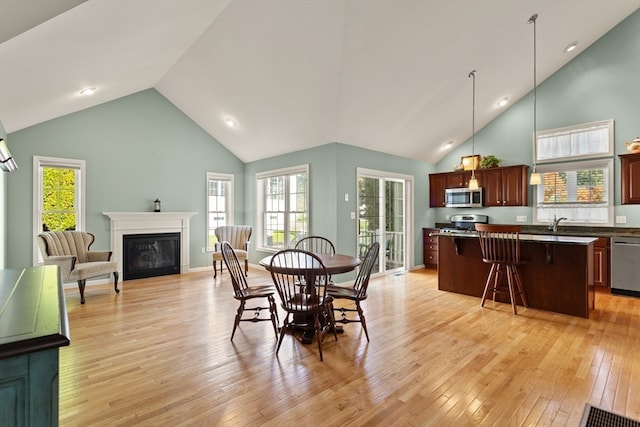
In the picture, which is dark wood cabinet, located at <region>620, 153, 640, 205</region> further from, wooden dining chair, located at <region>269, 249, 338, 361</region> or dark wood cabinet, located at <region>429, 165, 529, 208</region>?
wooden dining chair, located at <region>269, 249, 338, 361</region>

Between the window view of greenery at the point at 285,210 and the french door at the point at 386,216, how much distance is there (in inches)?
43.8

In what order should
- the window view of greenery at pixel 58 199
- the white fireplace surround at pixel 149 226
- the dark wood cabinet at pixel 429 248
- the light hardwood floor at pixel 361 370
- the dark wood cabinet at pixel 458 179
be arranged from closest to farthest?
the light hardwood floor at pixel 361 370 → the window view of greenery at pixel 58 199 → the white fireplace surround at pixel 149 226 → the dark wood cabinet at pixel 458 179 → the dark wood cabinet at pixel 429 248

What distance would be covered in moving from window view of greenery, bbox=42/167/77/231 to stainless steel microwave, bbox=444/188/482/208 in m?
7.18

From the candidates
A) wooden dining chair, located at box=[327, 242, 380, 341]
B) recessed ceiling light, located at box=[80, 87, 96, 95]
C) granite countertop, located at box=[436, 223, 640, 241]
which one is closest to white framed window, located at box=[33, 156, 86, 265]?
recessed ceiling light, located at box=[80, 87, 96, 95]

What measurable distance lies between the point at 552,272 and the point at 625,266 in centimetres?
195

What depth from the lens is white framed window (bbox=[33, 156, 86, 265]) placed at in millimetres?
4977

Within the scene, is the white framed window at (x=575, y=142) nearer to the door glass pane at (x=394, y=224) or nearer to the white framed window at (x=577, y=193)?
the white framed window at (x=577, y=193)

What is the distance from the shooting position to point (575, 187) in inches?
222

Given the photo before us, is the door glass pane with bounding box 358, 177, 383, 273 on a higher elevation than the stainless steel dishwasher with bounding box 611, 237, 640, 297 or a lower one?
higher

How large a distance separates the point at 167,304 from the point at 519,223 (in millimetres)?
6460

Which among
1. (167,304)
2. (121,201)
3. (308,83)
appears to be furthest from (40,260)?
(308,83)

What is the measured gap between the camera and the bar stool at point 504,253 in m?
3.82

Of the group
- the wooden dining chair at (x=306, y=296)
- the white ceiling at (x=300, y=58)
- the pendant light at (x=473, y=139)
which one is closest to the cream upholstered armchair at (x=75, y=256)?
the white ceiling at (x=300, y=58)

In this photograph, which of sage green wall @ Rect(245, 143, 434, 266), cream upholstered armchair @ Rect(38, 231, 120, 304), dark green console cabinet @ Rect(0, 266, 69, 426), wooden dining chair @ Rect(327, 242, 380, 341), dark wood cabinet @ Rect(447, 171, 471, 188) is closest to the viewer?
dark green console cabinet @ Rect(0, 266, 69, 426)
